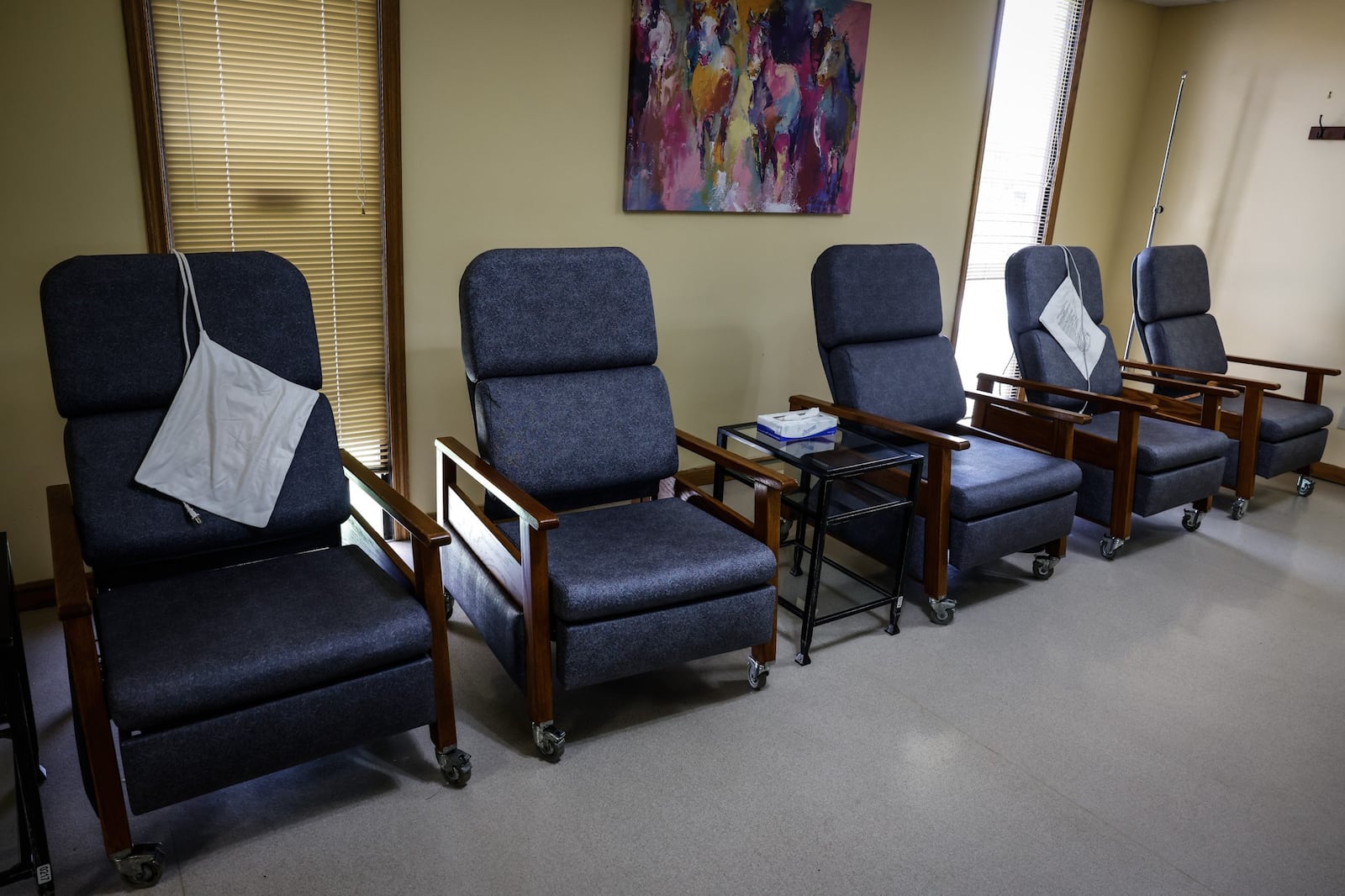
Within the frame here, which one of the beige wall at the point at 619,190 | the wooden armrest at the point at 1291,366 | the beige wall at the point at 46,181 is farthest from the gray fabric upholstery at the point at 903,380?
the beige wall at the point at 46,181

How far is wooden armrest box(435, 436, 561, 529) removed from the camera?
199cm

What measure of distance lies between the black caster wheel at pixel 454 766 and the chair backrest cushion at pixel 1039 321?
265 cm

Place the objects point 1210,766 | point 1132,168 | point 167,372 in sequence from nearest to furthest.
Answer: point 167,372
point 1210,766
point 1132,168

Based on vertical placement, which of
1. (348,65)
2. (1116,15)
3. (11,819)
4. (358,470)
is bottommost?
(11,819)

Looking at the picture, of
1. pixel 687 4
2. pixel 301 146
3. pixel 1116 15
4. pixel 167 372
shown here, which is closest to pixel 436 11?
pixel 301 146

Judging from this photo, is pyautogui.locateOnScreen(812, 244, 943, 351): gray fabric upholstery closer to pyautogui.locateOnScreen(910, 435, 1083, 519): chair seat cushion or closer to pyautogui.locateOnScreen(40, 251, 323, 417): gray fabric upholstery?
pyautogui.locateOnScreen(910, 435, 1083, 519): chair seat cushion

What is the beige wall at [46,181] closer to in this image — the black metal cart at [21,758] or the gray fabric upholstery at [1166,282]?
the black metal cart at [21,758]

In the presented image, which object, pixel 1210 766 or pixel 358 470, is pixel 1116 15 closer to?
pixel 1210 766

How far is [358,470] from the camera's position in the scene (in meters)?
2.27

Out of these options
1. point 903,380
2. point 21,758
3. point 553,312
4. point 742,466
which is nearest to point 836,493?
point 742,466

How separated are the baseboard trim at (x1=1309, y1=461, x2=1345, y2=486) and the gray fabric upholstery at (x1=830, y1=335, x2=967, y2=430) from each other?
2412mm

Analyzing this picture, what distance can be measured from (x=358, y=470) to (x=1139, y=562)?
9.19 ft

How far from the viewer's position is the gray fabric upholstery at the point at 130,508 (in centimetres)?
200

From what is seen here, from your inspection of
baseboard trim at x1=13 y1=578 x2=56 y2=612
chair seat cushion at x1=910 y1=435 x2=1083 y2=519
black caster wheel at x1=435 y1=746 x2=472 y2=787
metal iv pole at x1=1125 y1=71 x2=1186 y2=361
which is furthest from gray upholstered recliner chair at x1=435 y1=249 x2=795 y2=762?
metal iv pole at x1=1125 y1=71 x2=1186 y2=361
